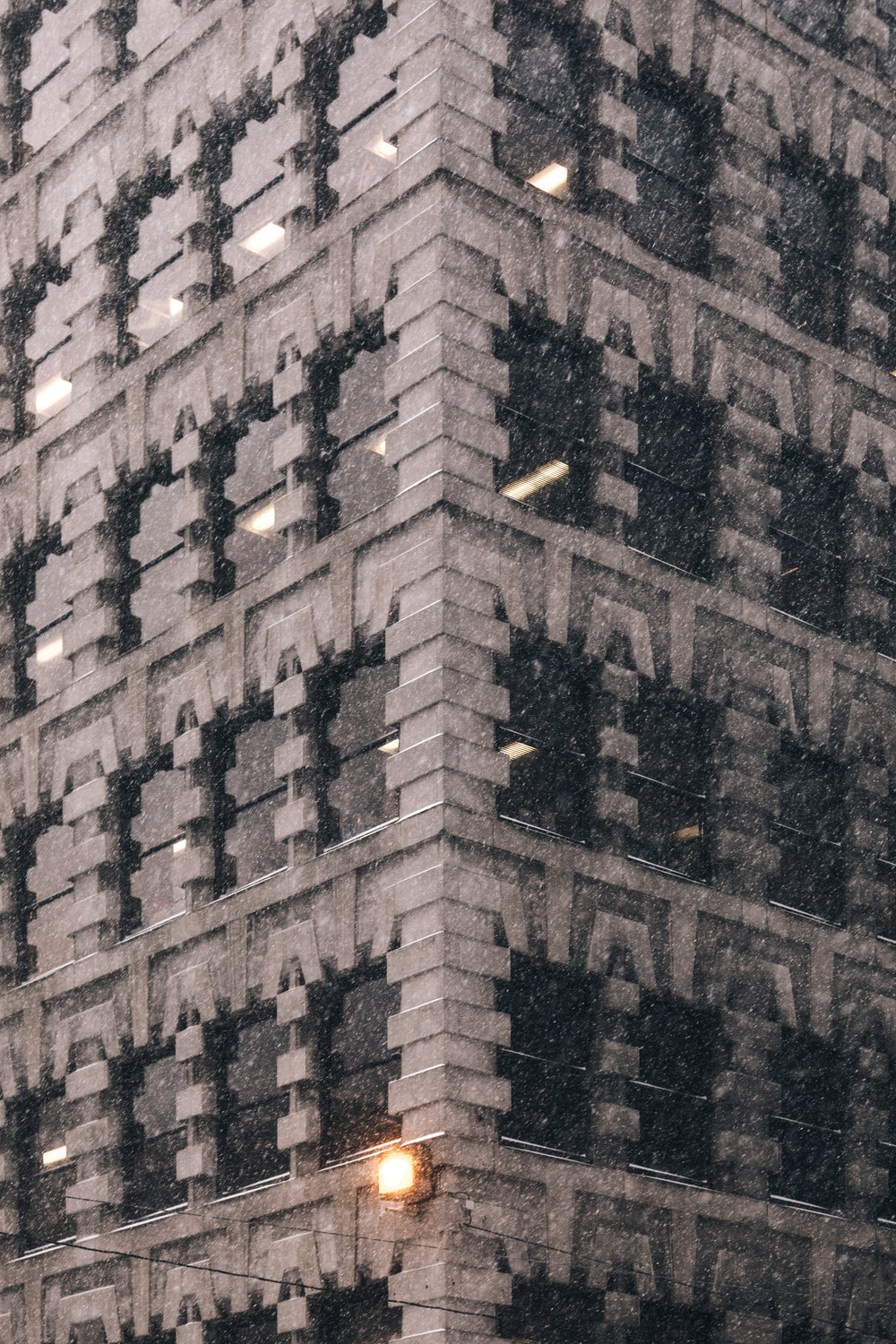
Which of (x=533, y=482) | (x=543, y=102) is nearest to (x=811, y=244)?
(x=543, y=102)

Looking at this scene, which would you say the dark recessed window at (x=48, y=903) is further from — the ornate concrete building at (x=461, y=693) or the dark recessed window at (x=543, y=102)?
the dark recessed window at (x=543, y=102)

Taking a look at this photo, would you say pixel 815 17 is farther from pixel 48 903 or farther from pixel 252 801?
pixel 48 903

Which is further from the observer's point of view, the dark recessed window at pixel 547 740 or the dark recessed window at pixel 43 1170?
the dark recessed window at pixel 43 1170

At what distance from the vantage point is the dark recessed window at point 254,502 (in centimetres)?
2669

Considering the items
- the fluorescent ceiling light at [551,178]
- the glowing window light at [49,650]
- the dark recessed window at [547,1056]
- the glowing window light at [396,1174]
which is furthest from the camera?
the glowing window light at [49,650]

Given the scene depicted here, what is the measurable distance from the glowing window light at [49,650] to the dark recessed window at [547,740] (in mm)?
8703

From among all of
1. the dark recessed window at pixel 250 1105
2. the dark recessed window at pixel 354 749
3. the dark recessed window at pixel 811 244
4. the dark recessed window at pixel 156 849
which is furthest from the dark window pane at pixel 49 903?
the dark recessed window at pixel 811 244

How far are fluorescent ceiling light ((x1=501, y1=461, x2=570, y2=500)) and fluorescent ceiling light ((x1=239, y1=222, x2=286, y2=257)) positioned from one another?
203 inches

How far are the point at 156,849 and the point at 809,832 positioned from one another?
8536 millimetres

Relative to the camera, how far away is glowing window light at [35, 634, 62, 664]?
98.7 ft

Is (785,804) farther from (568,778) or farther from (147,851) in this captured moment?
(147,851)

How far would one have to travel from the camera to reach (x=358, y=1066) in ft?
76.3

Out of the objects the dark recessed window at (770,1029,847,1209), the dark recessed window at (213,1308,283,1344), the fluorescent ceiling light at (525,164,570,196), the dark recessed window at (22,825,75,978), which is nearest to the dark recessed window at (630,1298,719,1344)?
the dark recessed window at (770,1029,847,1209)

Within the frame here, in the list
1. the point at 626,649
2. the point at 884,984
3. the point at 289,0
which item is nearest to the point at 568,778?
the point at 626,649
